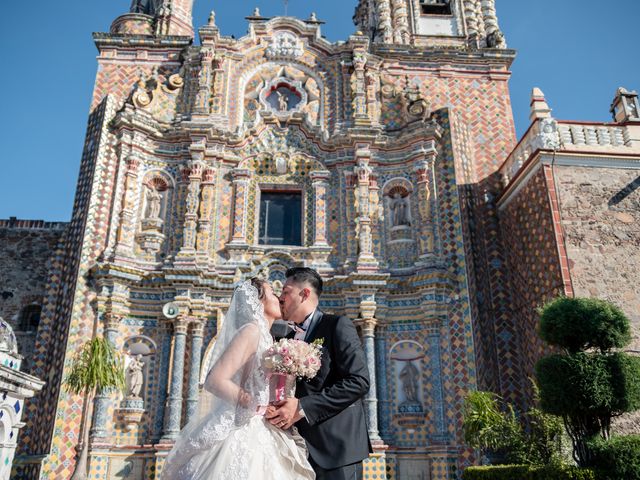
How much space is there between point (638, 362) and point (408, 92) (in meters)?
10.0

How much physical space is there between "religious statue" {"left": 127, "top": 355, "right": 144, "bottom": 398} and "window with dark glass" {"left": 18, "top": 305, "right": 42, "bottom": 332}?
3455mm

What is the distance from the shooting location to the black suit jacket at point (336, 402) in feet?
11.9

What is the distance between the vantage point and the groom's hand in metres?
3.62

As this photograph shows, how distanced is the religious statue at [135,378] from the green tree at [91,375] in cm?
100

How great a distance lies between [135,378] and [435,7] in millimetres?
14486

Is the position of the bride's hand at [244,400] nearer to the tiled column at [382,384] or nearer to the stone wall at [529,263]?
the stone wall at [529,263]

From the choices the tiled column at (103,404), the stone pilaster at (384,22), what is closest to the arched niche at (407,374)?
the tiled column at (103,404)

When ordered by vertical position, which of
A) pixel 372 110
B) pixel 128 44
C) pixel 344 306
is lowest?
pixel 344 306

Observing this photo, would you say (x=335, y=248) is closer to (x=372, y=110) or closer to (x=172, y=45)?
(x=372, y=110)

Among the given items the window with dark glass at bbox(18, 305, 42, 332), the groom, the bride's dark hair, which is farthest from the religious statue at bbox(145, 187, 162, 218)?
the groom

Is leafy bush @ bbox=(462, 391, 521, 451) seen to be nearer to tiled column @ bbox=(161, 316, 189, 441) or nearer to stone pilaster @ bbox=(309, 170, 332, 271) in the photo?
stone pilaster @ bbox=(309, 170, 332, 271)

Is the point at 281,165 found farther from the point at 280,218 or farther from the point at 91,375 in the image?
the point at 91,375

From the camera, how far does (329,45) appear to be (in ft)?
56.3

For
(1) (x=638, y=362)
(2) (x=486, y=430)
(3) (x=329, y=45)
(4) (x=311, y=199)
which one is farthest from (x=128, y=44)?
(1) (x=638, y=362)
